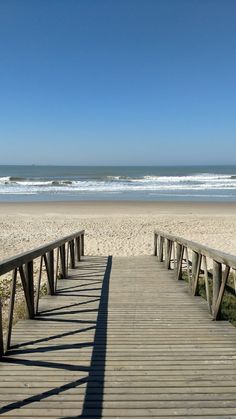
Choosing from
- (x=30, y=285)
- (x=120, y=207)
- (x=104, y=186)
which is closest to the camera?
(x=30, y=285)

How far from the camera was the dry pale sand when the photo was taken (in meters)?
14.8

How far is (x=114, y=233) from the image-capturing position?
17531mm

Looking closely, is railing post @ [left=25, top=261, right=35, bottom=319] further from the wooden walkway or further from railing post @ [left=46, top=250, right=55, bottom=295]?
railing post @ [left=46, top=250, right=55, bottom=295]

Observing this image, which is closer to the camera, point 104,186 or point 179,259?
point 179,259

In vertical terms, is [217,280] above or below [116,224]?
above

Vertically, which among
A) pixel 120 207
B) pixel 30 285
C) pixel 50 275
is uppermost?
pixel 30 285

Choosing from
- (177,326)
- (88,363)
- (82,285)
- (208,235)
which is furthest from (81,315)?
(208,235)

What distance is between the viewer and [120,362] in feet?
12.3

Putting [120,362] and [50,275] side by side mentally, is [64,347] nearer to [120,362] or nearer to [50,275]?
[120,362]

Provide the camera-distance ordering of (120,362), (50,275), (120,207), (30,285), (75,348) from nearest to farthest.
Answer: (120,362)
(75,348)
(30,285)
(50,275)
(120,207)

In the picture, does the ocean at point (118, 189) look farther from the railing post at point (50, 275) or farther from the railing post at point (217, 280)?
the railing post at point (217, 280)

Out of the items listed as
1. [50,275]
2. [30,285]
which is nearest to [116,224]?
[50,275]

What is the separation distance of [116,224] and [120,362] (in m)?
16.3

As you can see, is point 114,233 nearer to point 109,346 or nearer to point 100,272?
point 100,272
